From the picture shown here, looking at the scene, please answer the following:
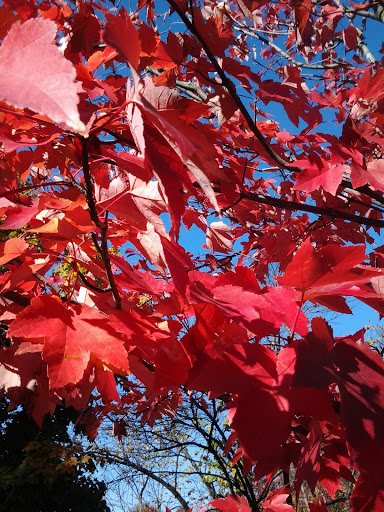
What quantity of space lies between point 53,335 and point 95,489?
285 inches

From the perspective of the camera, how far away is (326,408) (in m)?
0.52

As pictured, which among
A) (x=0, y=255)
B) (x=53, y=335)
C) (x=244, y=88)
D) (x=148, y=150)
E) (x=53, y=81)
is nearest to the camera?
(x=53, y=81)

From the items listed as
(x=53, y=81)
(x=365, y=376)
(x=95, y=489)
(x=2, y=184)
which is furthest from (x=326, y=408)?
(x=95, y=489)

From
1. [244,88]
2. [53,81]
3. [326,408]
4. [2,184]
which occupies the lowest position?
[326,408]

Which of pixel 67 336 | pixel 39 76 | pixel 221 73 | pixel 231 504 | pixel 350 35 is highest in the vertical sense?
pixel 350 35

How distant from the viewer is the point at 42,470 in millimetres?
4414

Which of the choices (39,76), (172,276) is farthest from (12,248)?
(39,76)

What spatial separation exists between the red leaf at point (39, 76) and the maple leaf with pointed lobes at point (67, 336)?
1.23 feet

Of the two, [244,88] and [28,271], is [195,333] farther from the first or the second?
[244,88]

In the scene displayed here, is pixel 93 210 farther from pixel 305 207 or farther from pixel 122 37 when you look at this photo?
pixel 305 207

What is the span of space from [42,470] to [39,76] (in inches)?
208

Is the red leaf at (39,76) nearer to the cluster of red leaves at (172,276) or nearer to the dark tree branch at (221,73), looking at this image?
the cluster of red leaves at (172,276)

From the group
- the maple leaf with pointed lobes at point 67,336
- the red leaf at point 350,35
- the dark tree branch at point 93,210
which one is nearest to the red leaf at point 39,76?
the dark tree branch at point 93,210

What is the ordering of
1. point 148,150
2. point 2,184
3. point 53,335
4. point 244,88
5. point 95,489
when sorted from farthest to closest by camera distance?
point 95,489 < point 244,88 < point 2,184 < point 53,335 < point 148,150
